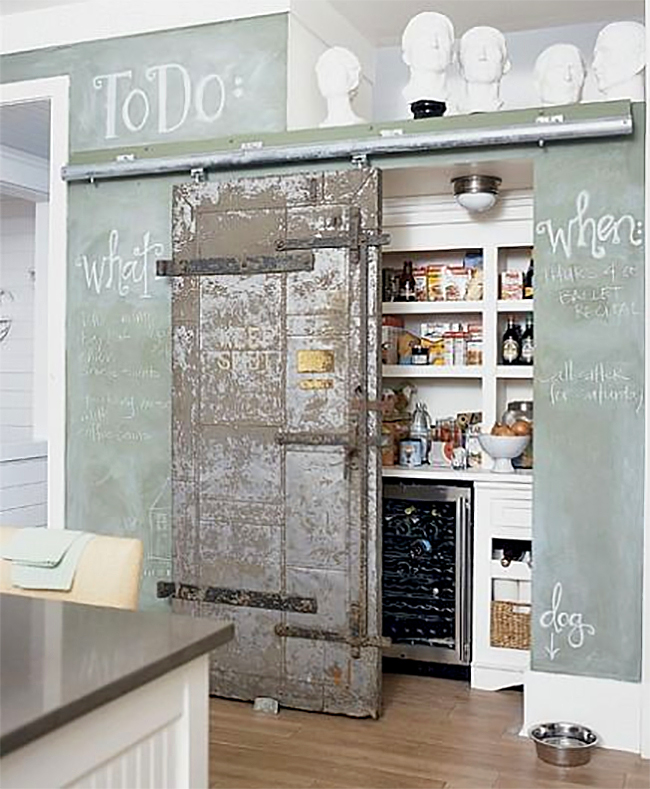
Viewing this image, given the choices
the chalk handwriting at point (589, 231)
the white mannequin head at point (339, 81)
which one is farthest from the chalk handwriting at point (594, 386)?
the white mannequin head at point (339, 81)

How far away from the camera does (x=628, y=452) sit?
3613 millimetres

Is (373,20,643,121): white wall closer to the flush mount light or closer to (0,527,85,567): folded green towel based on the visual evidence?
the flush mount light

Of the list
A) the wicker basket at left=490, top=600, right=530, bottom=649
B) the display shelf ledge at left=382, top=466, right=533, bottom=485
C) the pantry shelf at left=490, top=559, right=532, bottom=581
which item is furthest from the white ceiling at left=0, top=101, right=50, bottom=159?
the wicker basket at left=490, top=600, right=530, bottom=649

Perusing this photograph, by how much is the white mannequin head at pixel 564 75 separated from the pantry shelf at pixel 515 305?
953 millimetres

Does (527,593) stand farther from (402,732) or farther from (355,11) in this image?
(355,11)


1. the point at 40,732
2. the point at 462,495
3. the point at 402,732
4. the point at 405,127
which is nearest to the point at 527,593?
the point at 462,495

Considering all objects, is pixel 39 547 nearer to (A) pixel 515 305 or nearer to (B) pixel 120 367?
(B) pixel 120 367

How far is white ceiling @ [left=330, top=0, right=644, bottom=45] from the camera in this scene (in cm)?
450

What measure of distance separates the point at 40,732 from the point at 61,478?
333 centimetres

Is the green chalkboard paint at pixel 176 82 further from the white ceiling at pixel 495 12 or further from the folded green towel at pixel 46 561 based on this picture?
the folded green towel at pixel 46 561

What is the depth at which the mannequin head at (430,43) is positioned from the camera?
3.99 meters

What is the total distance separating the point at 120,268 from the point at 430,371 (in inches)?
56.7

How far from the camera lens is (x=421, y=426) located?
4.86 metres

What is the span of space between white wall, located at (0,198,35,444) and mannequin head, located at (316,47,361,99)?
10.5 ft
